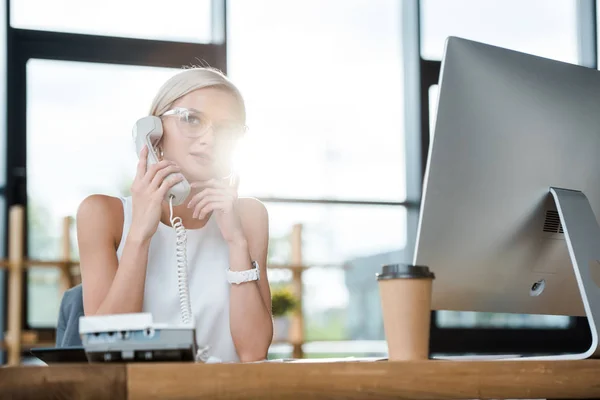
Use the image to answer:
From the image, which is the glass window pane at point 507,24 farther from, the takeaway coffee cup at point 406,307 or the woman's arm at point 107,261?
the takeaway coffee cup at point 406,307

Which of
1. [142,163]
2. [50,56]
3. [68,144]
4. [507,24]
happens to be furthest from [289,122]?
[142,163]

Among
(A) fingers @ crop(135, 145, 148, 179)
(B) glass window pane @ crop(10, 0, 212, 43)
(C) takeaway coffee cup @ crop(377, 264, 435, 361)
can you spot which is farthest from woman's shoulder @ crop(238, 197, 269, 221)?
(B) glass window pane @ crop(10, 0, 212, 43)

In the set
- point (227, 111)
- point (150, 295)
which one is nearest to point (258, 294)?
point (150, 295)

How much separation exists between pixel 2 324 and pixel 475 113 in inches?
121

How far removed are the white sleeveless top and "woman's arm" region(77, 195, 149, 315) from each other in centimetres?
5

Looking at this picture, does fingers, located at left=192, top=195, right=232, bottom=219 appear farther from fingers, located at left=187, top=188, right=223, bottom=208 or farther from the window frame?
the window frame

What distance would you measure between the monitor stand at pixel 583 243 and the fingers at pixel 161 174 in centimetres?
61

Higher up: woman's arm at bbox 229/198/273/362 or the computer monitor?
the computer monitor

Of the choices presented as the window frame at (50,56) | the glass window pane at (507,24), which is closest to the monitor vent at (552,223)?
the window frame at (50,56)

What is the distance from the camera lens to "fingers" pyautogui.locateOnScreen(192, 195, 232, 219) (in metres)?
1.45

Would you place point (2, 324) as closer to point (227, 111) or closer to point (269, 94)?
point (269, 94)

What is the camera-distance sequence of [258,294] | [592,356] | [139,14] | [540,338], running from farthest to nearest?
[540,338] → [139,14] → [258,294] → [592,356]

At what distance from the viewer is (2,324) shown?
12.3 ft

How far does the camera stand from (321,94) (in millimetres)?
4348
